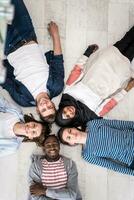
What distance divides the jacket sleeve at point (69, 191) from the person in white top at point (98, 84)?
1.10 feet

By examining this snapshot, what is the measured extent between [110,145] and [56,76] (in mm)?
588

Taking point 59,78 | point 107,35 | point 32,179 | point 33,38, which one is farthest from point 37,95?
point 107,35

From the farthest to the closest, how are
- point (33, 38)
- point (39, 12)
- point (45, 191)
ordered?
point (39, 12), point (33, 38), point (45, 191)

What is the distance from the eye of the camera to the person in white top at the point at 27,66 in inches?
89.2

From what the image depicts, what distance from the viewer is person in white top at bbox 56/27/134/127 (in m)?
2.27

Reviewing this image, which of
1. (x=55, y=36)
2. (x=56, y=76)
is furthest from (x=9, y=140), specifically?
(x=55, y=36)

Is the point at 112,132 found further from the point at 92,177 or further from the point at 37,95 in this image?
the point at 37,95

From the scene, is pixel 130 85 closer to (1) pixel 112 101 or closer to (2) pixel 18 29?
(1) pixel 112 101

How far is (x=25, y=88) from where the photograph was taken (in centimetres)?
227

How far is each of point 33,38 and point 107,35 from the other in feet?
1.86

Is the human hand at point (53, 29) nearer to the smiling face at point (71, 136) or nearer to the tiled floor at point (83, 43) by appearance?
the tiled floor at point (83, 43)

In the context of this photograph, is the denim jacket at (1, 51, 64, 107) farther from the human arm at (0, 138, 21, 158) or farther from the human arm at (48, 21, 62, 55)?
the human arm at (0, 138, 21, 158)

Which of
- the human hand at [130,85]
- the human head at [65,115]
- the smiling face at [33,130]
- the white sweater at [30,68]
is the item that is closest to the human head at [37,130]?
the smiling face at [33,130]

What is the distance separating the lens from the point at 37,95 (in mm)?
2252
